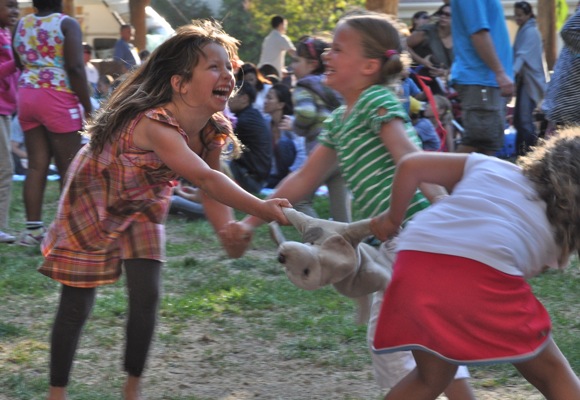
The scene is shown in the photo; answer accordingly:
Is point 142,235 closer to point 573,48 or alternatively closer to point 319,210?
point 573,48

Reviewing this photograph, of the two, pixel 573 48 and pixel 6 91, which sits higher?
pixel 573 48

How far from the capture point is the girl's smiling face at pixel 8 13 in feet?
22.7

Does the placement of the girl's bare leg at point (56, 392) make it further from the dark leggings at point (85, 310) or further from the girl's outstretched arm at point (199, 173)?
the girl's outstretched arm at point (199, 173)

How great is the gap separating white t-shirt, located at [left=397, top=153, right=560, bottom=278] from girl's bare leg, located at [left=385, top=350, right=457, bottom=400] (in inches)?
13.3

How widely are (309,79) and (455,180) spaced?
14.0 ft

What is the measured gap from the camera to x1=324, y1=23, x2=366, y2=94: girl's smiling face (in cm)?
351


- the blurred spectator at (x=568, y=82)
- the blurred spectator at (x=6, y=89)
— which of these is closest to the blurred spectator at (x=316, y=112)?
the blurred spectator at (x=568, y=82)

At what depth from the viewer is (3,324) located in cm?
485

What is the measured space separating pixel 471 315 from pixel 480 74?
4.14 meters

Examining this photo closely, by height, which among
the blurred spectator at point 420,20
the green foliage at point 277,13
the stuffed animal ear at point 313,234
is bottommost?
the green foliage at point 277,13

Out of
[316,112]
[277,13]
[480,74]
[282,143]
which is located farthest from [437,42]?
[277,13]

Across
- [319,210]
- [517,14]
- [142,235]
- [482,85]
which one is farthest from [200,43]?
[517,14]

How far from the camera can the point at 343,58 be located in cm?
352

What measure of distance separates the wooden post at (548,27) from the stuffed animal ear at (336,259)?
17321 mm
